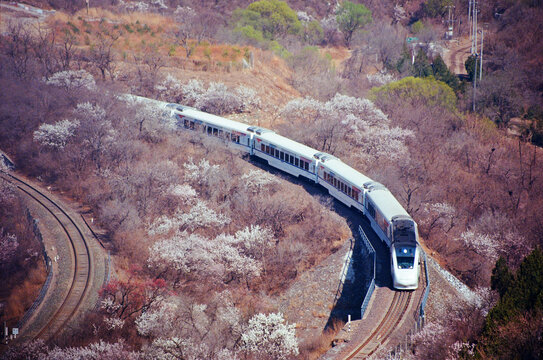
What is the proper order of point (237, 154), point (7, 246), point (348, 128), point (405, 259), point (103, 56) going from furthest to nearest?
point (103, 56) → point (348, 128) → point (237, 154) → point (7, 246) → point (405, 259)

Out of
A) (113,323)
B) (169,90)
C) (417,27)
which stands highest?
(417,27)

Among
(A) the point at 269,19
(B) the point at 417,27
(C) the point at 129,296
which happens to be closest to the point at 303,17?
(A) the point at 269,19

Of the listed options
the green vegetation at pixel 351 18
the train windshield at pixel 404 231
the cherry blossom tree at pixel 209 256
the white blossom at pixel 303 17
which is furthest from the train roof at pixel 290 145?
the white blossom at pixel 303 17

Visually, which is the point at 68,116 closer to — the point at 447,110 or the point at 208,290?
the point at 208,290

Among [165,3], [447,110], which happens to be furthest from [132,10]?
[447,110]

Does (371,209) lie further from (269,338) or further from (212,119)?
(212,119)

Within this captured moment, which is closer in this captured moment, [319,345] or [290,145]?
[319,345]

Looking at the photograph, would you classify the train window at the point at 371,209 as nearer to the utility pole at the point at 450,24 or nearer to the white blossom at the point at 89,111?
the white blossom at the point at 89,111
